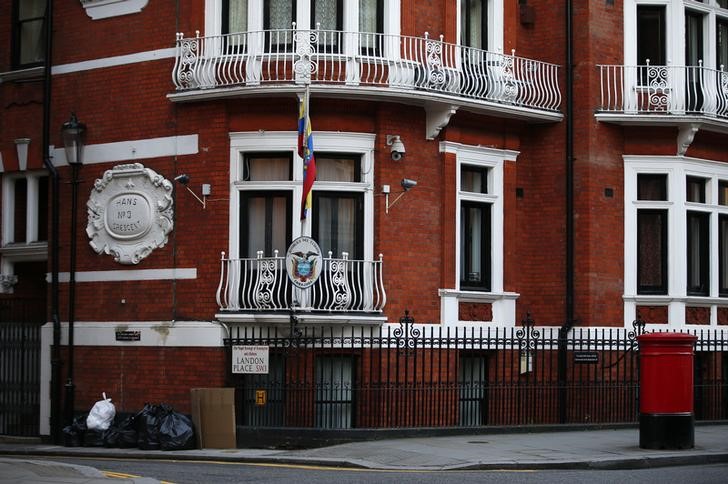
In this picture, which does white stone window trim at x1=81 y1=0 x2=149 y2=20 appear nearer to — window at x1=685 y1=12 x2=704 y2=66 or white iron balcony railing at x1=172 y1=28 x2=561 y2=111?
white iron balcony railing at x1=172 y1=28 x2=561 y2=111

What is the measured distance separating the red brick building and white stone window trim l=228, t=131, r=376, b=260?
4cm

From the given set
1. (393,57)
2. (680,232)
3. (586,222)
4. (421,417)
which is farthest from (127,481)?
(680,232)

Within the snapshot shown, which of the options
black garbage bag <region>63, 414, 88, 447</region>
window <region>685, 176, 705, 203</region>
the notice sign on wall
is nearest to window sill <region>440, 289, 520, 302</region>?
the notice sign on wall

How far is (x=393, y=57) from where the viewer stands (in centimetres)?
2227

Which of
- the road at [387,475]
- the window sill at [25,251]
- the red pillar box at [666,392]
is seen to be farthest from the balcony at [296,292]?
the red pillar box at [666,392]

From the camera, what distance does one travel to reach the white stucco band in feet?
72.8


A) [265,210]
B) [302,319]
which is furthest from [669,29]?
[302,319]

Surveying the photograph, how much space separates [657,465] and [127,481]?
7200 mm

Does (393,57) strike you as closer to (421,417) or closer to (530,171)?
(530,171)

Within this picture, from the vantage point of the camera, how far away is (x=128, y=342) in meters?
23.2

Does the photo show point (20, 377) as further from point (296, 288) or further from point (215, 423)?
point (296, 288)

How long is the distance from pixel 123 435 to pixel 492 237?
291 inches


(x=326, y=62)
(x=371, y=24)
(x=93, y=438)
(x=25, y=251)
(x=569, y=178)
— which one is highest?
(x=371, y=24)

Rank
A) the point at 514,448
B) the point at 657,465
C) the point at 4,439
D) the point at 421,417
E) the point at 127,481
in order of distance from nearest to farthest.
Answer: the point at 127,481 < the point at 657,465 < the point at 514,448 < the point at 421,417 < the point at 4,439
